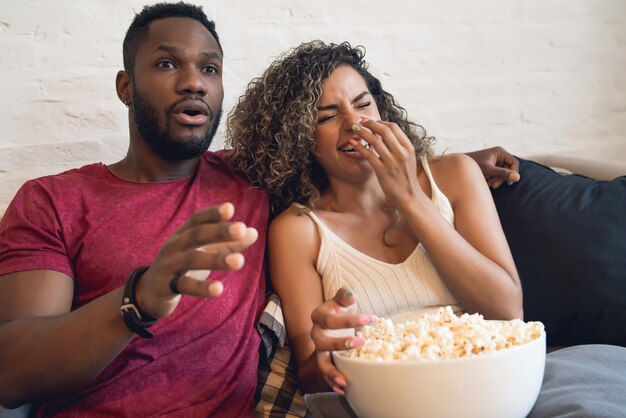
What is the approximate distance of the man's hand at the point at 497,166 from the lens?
174 centimetres

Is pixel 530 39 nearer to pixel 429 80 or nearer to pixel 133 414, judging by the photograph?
pixel 429 80

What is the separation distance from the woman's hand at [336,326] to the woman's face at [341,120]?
465mm

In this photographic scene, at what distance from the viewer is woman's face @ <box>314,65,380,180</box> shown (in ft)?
5.29

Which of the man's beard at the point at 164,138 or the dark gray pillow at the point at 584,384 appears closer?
the dark gray pillow at the point at 584,384

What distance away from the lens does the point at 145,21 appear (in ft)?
5.35

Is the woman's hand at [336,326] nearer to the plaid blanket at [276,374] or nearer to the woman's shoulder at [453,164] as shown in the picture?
the plaid blanket at [276,374]

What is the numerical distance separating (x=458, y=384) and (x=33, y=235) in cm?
86

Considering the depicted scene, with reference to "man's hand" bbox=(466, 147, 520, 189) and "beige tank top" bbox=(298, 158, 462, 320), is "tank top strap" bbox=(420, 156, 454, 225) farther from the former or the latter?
"man's hand" bbox=(466, 147, 520, 189)

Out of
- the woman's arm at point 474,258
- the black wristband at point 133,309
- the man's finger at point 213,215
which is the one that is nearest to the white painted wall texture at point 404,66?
the woman's arm at point 474,258

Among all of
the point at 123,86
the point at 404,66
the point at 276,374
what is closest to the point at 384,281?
the point at 276,374

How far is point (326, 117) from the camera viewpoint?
1.65m

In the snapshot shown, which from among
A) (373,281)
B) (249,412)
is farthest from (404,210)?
(249,412)

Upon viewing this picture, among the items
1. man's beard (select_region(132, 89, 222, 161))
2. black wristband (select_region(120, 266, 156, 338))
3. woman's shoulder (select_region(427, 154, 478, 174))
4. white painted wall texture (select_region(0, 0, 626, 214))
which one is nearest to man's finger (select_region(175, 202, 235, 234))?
black wristband (select_region(120, 266, 156, 338))

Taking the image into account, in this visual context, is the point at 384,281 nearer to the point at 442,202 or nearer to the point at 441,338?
the point at 442,202
